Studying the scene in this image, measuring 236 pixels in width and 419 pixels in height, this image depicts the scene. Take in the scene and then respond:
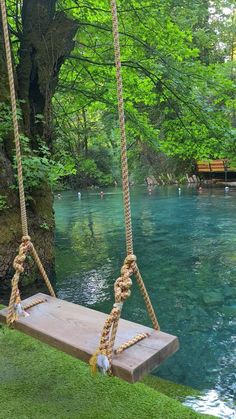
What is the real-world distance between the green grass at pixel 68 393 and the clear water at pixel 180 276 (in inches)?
21.9

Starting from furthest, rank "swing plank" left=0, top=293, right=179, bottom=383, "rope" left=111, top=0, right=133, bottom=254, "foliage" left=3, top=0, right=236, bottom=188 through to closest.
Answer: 1. "foliage" left=3, top=0, right=236, bottom=188
2. "rope" left=111, top=0, right=133, bottom=254
3. "swing plank" left=0, top=293, right=179, bottom=383

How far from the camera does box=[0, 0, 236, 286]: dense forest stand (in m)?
6.36

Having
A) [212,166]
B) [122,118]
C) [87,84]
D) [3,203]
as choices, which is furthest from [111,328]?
[212,166]

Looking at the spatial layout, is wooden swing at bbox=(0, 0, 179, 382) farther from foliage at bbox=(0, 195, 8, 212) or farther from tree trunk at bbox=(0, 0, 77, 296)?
tree trunk at bbox=(0, 0, 77, 296)

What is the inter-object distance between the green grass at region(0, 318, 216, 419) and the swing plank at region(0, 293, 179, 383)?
2.54 feet

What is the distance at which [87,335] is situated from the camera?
273 cm

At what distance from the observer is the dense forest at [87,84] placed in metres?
6.36

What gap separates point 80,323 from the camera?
294cm

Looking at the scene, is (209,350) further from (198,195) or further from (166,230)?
(198,195)

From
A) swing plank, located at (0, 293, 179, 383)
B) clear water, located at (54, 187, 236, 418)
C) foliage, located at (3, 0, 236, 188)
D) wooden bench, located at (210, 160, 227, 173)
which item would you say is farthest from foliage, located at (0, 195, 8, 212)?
wooden bench, located at (210, 160, 227, 173)

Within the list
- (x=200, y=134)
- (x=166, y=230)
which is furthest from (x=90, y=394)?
(x=166, y=230)

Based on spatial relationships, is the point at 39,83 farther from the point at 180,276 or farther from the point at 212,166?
the point at 212,166

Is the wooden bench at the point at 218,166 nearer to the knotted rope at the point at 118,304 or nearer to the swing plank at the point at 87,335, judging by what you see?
the swing plank at the point at 87,335

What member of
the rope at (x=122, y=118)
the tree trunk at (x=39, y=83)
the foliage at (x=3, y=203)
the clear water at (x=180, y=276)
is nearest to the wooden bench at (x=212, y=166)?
the clear water at (x=180, y=276)
